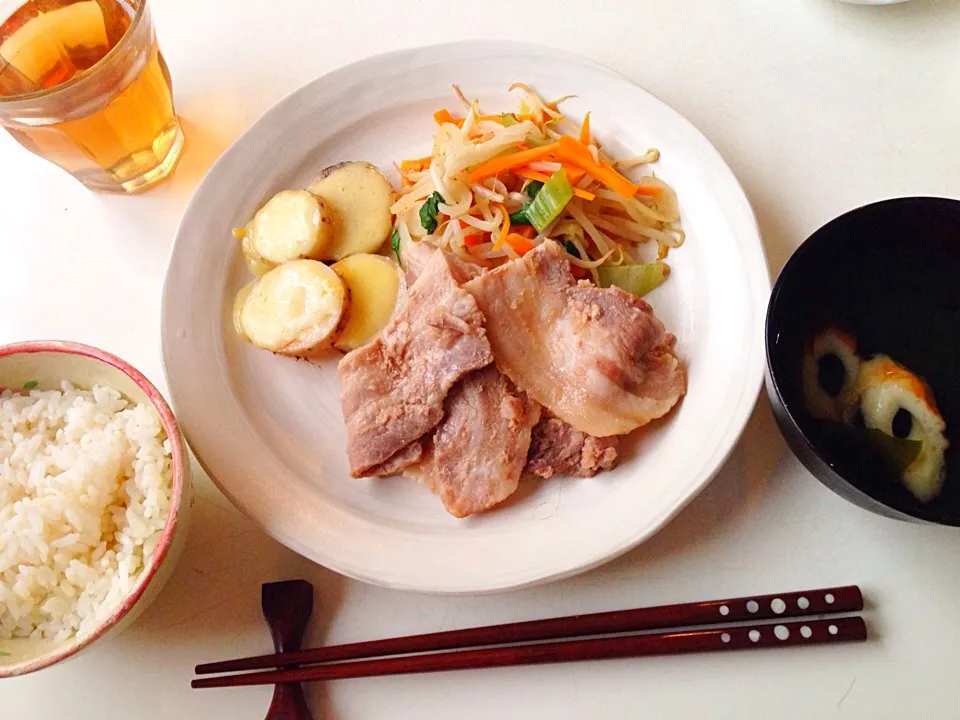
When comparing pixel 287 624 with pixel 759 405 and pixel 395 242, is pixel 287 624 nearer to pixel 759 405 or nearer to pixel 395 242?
pixel 395 242

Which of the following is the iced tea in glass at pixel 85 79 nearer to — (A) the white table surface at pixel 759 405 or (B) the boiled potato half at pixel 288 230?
(A) the white table surface at pixel 759 405

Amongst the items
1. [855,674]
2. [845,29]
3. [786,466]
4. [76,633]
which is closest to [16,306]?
[76,633]

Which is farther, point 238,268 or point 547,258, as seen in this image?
point 238,268

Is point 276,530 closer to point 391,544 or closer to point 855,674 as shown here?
point 391,544

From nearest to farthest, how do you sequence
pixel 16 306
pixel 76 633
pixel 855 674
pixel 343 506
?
pixel 76 633, pixel 855 674, pixel 343 506, pixel 16 306

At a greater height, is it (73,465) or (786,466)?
(73,465)

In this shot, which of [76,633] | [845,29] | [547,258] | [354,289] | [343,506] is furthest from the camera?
[845,29]

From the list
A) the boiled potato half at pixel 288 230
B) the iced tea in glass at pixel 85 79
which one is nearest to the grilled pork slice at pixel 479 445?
the boiled potato half at pixel 288 230

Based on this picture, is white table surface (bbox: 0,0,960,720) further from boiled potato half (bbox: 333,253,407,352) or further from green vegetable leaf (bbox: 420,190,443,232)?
green vegetable leaf (bbox: 420,190,443,232)
